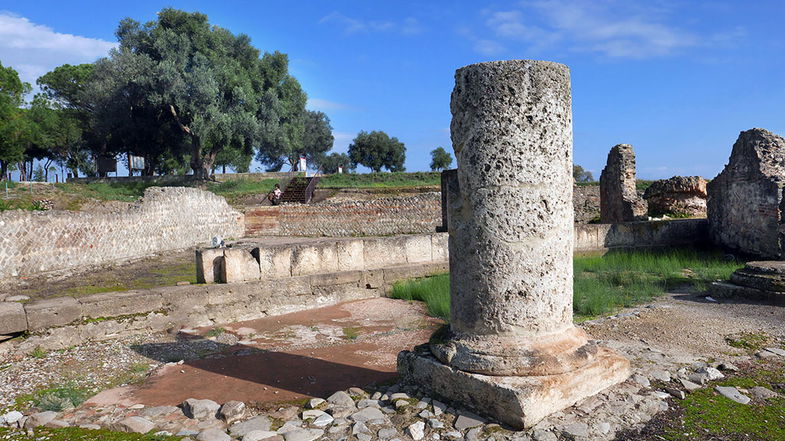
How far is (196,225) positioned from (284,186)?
40.6 ft

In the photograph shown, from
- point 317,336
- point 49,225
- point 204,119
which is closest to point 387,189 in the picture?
point 204,119

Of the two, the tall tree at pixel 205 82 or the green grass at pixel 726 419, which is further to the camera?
the tall tree at pixel 205 82

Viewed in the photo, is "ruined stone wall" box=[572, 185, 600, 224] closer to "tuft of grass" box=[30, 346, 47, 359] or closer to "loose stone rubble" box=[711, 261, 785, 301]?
"loose stone rubble" box=[711, 261, 785, 301]

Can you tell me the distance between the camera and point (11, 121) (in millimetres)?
28844

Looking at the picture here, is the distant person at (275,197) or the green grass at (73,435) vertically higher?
the distant person at (275,197)

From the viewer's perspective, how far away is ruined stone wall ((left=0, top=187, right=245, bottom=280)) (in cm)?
991

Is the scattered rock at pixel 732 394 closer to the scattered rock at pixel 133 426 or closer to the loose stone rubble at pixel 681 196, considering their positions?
the scattered rock at pixel 133 426

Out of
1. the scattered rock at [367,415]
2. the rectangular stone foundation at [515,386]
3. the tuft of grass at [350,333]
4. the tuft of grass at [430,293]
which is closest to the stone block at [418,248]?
the tuft of grass at [430,293]

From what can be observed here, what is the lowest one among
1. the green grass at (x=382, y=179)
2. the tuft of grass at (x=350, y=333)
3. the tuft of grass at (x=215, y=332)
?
the tuft of grass at (x=350, y=333)

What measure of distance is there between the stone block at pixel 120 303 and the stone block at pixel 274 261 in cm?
146

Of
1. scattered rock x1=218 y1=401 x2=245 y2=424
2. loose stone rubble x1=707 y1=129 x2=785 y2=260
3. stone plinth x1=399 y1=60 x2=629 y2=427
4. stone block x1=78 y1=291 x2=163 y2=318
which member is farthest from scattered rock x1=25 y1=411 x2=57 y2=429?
loose stone rubble x1=707 y1=129 x2=785 y2=260

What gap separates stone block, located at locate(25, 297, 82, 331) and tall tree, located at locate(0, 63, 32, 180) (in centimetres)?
2903

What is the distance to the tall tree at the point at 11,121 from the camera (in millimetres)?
28438

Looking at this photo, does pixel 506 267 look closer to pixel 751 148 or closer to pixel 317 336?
pixel 317 336
